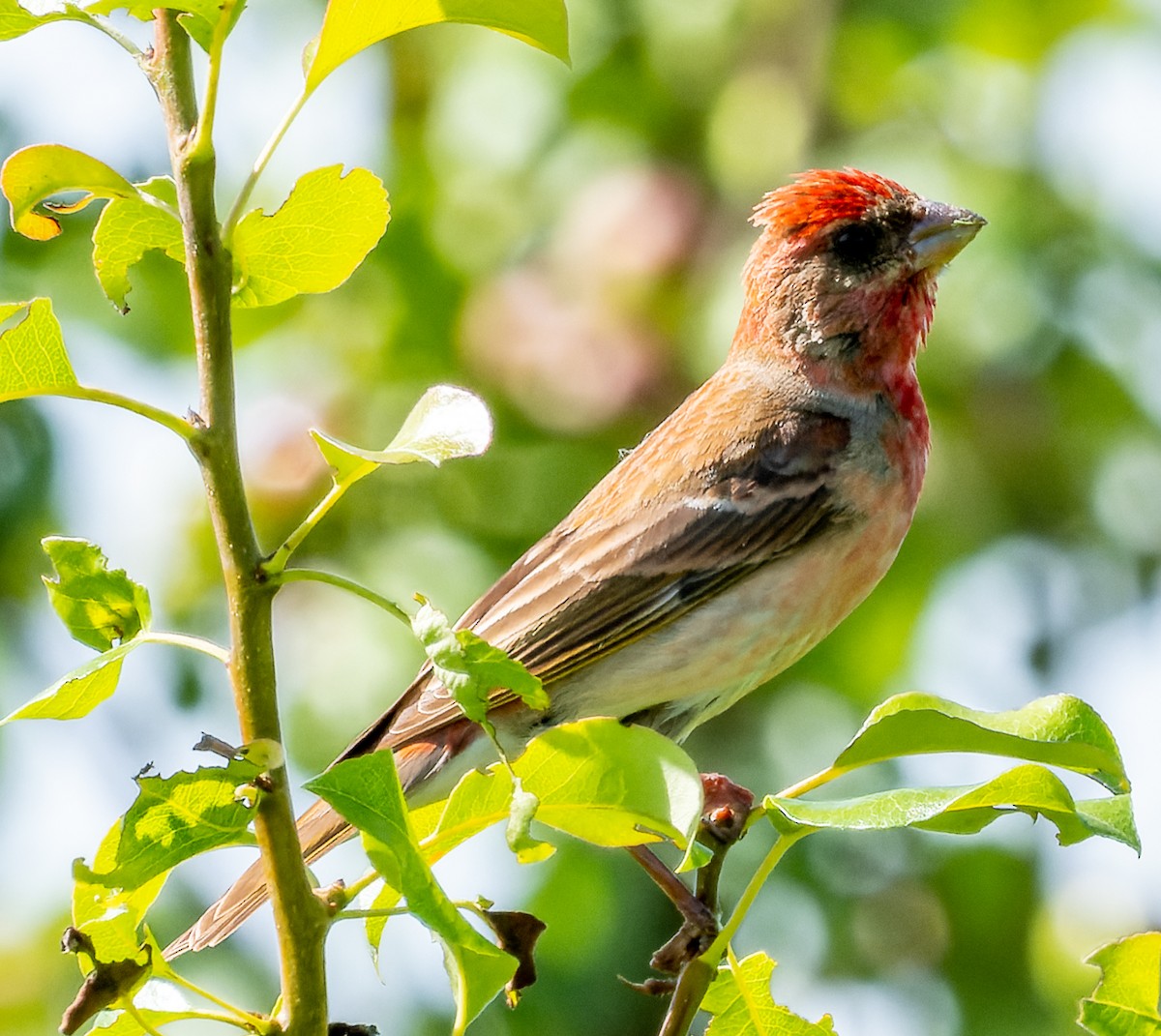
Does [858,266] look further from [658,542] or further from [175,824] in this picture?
[175,824]

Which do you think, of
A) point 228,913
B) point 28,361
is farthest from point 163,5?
point 228,913

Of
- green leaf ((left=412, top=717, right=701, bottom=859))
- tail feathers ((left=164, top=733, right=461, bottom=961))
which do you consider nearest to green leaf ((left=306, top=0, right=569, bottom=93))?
green leaf ((left=412, top=717, right=701, bottom=859))

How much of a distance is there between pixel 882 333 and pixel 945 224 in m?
0.38

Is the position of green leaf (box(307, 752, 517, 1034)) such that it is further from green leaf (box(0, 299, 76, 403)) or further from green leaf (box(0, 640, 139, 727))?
green leaf (box(0, 299, 76, 403))

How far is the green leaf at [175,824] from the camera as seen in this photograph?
7.24 ft

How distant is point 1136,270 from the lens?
6.76 m

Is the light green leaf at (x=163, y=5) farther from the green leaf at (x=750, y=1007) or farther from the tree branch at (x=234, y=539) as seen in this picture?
the green leaf at (x=750, y=1007)

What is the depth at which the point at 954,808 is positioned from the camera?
7.99 feet

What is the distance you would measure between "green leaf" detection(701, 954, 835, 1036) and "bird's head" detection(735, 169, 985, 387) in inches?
121

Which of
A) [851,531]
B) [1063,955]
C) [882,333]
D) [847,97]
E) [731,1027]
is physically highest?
[847,97]

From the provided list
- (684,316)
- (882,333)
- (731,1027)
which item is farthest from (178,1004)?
(684,316)

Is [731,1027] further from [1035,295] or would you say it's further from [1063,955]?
[1035,295]

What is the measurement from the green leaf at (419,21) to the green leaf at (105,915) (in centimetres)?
105

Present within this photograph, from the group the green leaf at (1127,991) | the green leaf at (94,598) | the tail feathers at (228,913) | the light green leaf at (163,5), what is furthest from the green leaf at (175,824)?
the tail feathers at (228,913)
